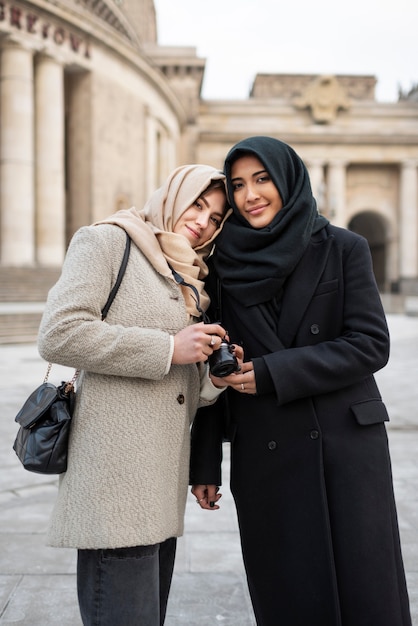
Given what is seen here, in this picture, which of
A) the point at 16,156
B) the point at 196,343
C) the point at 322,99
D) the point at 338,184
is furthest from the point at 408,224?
the point at 196,343

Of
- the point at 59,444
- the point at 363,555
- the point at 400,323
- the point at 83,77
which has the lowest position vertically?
the point at 400,323

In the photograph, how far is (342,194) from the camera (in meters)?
40.2

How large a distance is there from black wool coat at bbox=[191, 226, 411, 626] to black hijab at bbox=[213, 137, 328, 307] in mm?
89

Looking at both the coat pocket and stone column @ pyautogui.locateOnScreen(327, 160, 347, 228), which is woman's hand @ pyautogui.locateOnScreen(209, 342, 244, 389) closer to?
the coat pocket

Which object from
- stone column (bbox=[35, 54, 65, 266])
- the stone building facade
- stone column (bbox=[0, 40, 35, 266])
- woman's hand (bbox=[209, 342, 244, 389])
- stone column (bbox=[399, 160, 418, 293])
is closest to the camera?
woman's hand (bbox=[209, 342, 244, 389])

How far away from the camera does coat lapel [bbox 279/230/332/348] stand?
82.0 inches

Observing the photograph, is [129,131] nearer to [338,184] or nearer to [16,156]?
[16,156]

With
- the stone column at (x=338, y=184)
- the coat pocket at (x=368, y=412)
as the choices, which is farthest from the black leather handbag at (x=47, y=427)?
the stone column at (x=338, y=184)

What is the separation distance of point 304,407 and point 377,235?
4409cm

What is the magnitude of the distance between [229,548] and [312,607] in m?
1.65

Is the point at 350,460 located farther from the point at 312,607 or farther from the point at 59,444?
the point at 59,444

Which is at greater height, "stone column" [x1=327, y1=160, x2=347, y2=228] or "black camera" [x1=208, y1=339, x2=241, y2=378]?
"stone column" [x1=327, y1=160, x2=347, y2=228]

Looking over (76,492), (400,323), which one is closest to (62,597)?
(76,492)

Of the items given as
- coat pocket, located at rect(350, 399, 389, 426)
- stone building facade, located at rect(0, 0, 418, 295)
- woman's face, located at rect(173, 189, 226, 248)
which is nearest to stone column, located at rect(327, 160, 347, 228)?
stone building facade, located at rect(0, 0, 418, 295)
